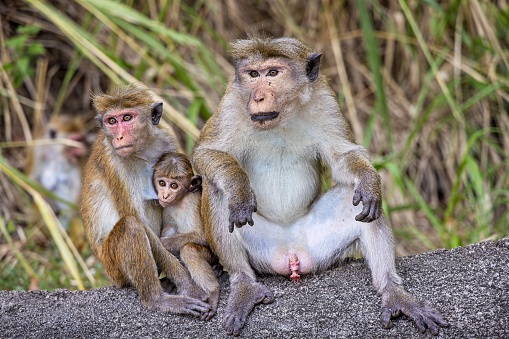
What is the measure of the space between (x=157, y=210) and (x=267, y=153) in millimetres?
914

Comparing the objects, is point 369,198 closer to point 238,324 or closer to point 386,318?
point 386,318

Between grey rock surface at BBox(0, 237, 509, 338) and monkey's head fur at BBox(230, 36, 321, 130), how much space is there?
1.10 metres

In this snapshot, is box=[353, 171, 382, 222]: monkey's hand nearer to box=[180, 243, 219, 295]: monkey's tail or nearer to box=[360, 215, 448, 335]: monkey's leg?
box=[360, 215, 448, 335]: monkey's leg

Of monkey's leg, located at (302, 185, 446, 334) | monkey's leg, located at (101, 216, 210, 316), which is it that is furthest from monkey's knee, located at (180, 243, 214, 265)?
monkey's leg, located at (302, 185, 446, 334)

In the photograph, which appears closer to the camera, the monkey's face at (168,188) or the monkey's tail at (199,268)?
the monkey's tail at (199,268)

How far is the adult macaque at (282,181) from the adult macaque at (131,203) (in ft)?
1.06

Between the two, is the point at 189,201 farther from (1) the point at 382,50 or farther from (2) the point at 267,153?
(1) the point at 382,50

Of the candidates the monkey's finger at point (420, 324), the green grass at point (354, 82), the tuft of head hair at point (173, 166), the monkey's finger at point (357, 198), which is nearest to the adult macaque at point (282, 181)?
the monkey's finger at point (357, 198)

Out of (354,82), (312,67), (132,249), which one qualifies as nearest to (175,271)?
(132,249)

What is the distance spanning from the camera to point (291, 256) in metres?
4.01

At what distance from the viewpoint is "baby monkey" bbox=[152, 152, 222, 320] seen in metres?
3.94

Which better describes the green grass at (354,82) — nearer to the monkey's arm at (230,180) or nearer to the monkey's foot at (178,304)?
the monkey's arm at (230,180)

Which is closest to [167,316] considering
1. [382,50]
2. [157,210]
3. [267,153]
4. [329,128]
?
[157,210]

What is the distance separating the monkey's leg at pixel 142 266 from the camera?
3729 mm
